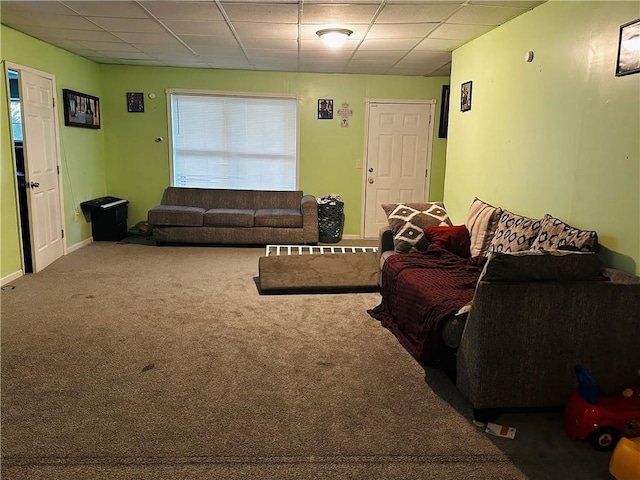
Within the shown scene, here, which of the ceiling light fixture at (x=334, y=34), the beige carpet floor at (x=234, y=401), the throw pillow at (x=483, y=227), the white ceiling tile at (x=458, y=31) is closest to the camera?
the beige carpet floor at (x=234, y=401)

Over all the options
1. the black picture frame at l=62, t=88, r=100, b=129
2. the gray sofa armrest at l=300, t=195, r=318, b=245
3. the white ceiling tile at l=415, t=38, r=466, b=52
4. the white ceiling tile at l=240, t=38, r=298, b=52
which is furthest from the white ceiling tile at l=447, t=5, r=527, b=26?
the black picture frame at l=62, t=88, r=100, b=129

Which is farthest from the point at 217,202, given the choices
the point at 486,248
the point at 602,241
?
the point at 602,241

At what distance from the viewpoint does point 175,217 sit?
6.12 meters

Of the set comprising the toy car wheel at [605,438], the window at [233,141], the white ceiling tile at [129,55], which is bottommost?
the toy car wheel at [605,438]

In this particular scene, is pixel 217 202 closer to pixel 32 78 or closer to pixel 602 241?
pixel 32 78

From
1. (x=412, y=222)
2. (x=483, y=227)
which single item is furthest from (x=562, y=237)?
(x=412, y=222)

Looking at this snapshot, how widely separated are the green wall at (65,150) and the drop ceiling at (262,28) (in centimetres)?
17

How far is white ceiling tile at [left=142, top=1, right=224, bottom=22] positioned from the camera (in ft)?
11.7

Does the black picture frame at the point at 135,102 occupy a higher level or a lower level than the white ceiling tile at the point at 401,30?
lower

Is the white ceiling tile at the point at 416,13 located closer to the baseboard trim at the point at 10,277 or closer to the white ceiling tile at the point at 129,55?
the white ceiling tile at the point at 129,55

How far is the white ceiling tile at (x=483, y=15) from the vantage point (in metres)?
3.48

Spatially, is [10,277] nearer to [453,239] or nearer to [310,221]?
[310,221]

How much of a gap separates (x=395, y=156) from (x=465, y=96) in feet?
7.64

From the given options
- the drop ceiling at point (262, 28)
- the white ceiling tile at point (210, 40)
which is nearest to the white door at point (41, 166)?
the drop ceiling at point (262, 28)
